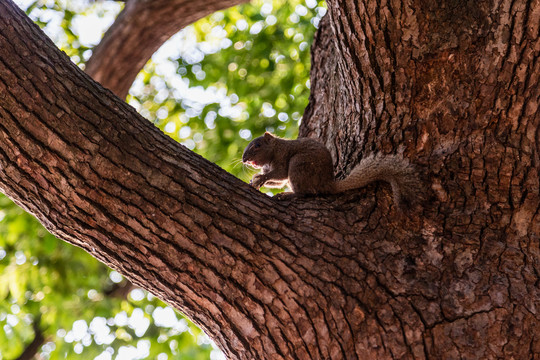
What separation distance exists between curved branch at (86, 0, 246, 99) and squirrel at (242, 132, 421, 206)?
1.24m

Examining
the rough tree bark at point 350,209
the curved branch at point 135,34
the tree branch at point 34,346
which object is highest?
the curved branch at point 135,34

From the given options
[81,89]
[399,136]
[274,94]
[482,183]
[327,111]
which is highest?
[274,94]

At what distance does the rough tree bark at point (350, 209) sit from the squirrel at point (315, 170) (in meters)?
0.09

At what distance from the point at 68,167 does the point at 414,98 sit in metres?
1.72

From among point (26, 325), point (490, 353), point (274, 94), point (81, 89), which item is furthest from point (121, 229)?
point (26, 325)

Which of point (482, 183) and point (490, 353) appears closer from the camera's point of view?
point (490, 353)

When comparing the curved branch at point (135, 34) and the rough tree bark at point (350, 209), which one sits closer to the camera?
the rough tree bark at point (350, 209)

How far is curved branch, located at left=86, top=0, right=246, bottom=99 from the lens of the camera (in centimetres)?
445

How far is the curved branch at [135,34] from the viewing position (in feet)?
14.6

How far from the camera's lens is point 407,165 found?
2.73m

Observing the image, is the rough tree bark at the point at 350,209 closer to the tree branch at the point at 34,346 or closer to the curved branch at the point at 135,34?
the curved branch at the point at 135,34

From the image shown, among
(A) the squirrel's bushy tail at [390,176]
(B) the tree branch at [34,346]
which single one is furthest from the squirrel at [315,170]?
(B) the tree branch at [34,346]

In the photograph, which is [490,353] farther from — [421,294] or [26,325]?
[26,325]

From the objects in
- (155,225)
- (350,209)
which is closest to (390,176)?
(350,209)
